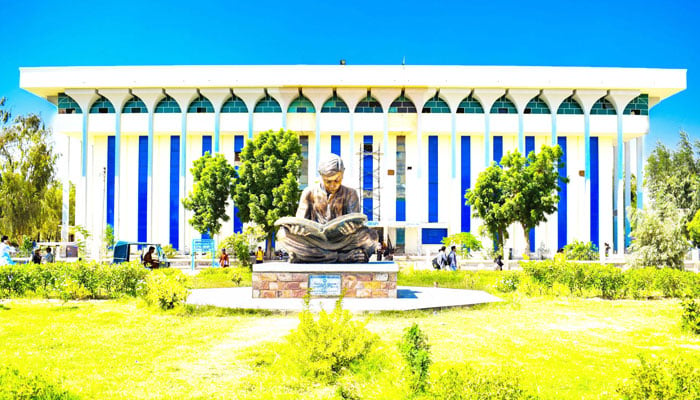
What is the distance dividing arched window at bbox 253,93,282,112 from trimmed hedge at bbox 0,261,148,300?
894 inches

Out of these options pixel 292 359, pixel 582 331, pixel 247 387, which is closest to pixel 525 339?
pixel 582 331

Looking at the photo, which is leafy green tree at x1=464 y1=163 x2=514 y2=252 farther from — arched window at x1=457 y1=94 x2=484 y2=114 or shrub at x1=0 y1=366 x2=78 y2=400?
shrub at x1=0 y1=366 x2=78 y2=400

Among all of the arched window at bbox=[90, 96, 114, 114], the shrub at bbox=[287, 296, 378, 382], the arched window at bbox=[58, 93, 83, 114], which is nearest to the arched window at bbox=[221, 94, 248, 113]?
the arched window at bbox=[90, 96, 114, 114]

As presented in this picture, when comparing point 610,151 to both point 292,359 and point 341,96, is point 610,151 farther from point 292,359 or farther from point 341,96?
point 292,359

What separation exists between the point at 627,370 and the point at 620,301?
6.48 meters

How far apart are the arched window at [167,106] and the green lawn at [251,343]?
2479 centimetres

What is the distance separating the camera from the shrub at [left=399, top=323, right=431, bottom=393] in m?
4.69

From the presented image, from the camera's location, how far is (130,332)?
8062 mm

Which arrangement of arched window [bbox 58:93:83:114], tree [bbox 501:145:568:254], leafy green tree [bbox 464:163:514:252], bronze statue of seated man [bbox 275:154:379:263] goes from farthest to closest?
arched window [bbox 58:93:83:114] → leafy green tree [bbox 464:163:514:252] → tree [bbox 501:145:568:254] → bronze statue of seated man [bbox 275:154:379:263]

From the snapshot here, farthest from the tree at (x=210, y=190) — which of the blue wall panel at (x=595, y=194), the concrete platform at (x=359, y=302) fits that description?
the blue wall panel at (x=595, y=194)

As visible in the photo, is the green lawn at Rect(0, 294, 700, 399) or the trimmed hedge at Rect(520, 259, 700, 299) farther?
the trimmed hedge at Rect(520, 259, 700, 299)

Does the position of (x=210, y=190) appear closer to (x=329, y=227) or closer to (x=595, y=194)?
(x=329, y=227)

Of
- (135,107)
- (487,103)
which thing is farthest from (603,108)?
(135,107)

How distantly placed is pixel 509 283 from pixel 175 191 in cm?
2548
